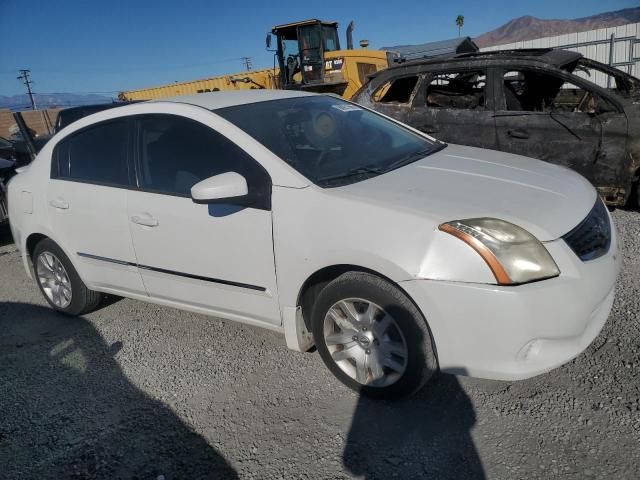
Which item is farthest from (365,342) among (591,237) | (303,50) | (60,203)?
(303,50)

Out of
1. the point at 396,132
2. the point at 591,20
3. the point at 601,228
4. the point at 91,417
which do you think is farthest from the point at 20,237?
the point at 591,20

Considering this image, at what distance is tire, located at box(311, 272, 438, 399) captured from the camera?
2.31m

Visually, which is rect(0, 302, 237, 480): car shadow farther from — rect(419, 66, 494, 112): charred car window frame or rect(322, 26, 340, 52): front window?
rect(322, 26, 340, 52): front window

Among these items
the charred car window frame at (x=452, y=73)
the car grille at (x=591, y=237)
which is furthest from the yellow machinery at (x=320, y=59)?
the car grille at (x=591, y=237)

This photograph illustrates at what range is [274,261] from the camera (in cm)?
262

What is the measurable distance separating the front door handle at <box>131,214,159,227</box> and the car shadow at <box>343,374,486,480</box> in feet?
5.36

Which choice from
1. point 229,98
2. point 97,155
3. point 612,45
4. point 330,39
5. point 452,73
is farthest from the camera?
point 612,45

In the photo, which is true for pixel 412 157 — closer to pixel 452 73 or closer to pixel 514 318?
pixel 514 318

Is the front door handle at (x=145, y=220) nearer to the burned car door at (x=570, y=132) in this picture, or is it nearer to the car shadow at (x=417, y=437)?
the car shadow at (x=417, y=437)

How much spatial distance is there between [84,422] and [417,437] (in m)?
1.79

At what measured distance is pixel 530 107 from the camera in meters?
5.86

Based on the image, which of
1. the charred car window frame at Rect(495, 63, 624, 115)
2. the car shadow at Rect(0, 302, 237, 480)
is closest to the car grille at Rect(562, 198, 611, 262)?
the car shadow at Rect(0, 302, 237, 480)

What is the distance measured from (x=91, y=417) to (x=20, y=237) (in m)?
2.12

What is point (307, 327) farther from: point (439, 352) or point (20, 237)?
point (20, 237)
